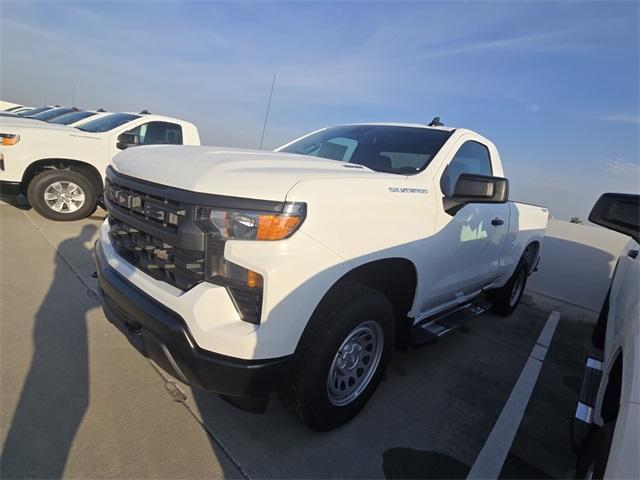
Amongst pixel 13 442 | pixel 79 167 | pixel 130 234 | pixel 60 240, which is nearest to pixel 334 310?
pixel 130 234

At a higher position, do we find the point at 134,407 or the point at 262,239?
the point at 262,239

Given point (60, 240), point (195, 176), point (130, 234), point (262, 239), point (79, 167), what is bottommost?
point (60, 240)

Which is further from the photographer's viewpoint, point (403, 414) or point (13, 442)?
point (403, 414)

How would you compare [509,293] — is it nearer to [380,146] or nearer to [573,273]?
[380,146]

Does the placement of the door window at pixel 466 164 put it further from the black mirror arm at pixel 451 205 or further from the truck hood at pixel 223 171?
the truck hood at pixel 223 171

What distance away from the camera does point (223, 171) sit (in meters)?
1.83

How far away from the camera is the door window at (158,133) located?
22.8 feet

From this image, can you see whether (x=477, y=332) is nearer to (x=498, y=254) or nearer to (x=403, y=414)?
(x=498, y=254)

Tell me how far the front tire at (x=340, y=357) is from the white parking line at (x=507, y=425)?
79 cm

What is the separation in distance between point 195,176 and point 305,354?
106cm

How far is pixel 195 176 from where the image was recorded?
71.5 inches

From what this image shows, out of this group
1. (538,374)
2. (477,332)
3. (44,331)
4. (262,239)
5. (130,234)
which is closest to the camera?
(262,239)

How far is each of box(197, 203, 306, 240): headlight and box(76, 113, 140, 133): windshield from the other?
19.9ft

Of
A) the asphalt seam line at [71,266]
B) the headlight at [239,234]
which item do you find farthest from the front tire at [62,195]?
the headlight at [239,234]
